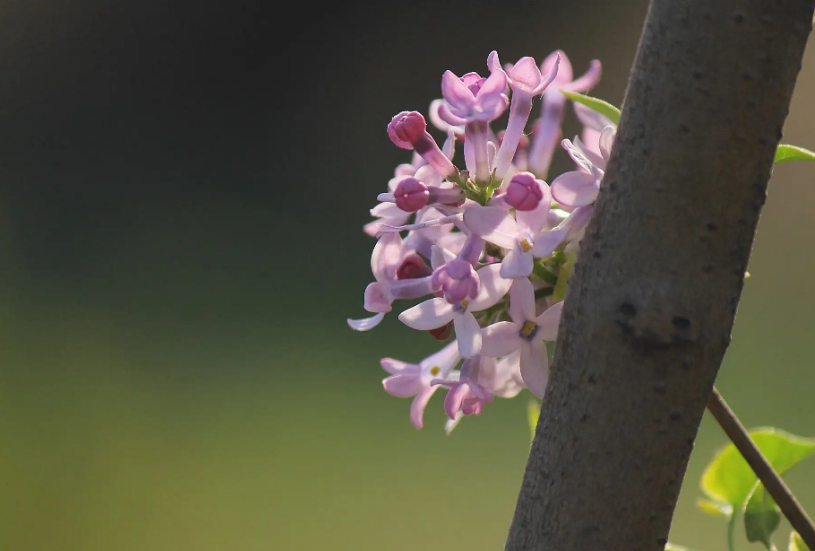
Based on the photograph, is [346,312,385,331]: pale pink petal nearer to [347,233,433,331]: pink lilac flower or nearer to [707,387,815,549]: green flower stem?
[347,233,433,331]: pink lilac flower

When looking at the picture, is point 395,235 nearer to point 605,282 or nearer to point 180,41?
point 605,282

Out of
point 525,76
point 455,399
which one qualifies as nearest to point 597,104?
point 525,76

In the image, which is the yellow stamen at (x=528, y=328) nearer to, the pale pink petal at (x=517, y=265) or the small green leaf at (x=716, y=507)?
the pale pink petal at (x=517, y=265)

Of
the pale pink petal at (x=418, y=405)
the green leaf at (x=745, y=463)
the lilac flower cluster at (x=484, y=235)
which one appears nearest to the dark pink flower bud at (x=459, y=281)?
the lilac flower cluster at (x=484, y=235)

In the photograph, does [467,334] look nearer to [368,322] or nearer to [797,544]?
[368,322]

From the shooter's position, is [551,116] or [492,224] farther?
[551,116]

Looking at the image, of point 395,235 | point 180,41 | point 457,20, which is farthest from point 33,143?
point 395,235
